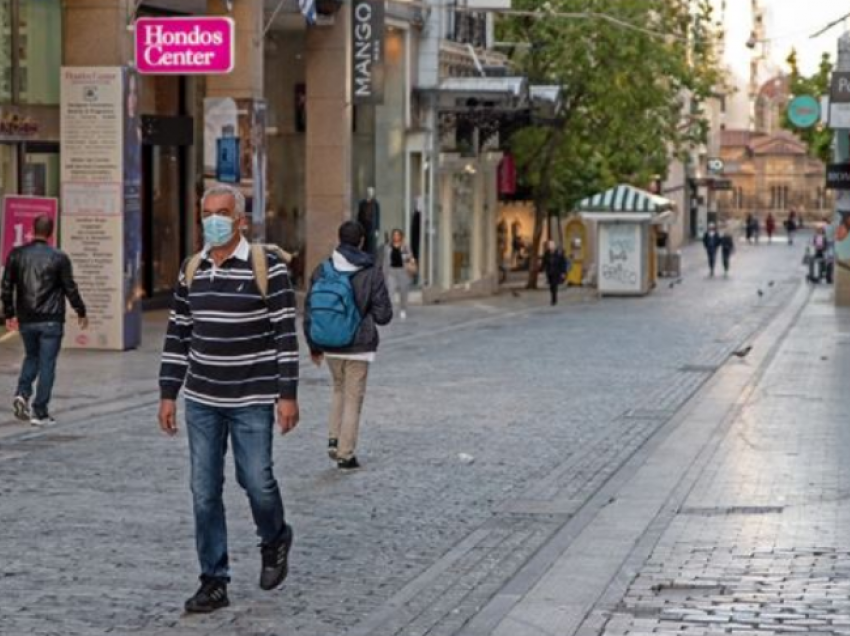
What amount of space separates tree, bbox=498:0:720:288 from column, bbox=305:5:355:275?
1162 centimetres

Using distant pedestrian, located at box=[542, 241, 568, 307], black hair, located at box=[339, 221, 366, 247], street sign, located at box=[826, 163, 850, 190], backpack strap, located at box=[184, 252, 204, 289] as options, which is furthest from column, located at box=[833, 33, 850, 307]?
backpack strap, located at box=[184, 252, 204, 289]

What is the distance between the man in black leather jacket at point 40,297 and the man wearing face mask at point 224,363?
7491mm

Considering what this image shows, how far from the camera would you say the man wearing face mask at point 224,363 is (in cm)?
925

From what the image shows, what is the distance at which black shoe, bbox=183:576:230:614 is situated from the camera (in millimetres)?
9297

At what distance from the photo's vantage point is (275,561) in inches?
384

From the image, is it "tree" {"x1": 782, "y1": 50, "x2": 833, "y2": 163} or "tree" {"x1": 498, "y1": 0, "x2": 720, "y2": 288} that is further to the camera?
"tree" {"x1": 782, "y1": 50, "x2": 833, "y2": 163}

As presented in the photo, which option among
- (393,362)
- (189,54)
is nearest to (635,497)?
(393,362)

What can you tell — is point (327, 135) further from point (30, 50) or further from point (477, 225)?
point (477, 225)

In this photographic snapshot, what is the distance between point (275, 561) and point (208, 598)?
0.52 m

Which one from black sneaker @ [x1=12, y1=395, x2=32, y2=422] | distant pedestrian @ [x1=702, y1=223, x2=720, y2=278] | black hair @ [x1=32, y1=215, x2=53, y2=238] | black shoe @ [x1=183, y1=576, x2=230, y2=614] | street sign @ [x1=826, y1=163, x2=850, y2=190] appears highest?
street sign @ [x1=826, y1=163, x2=850, y2=190]

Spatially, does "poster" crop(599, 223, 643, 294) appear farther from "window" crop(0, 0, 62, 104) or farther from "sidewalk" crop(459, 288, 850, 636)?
"sidewalk" crop(459, 288, 850, 636)

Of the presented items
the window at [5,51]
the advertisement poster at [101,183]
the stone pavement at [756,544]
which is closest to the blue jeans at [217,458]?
the stone pavement at [756,544]

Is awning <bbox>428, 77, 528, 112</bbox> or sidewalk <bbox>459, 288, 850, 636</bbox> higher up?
awning <bbox>428, 77, 528, 112</bbox>

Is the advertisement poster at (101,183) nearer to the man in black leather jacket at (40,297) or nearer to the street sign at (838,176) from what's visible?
the man in black leather jacket at (40,297)
